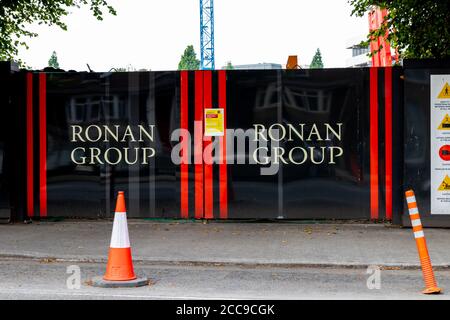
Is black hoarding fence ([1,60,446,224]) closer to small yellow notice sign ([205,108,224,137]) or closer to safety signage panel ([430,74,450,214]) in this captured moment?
small yellow notice sign ([205,108,224,137])

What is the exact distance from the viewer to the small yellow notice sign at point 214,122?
12.5m

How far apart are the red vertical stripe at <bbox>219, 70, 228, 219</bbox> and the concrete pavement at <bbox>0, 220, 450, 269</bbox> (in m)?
0.33

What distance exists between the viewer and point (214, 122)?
12.5 metres

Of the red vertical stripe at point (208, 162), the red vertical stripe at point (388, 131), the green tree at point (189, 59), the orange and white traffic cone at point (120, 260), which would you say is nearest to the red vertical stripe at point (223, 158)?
the red vertical stripe at point (208, 162)

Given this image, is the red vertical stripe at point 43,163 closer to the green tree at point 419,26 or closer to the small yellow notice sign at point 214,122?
the small yellow notice sign at point 214,122

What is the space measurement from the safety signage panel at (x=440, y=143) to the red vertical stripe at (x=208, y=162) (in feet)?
12.1

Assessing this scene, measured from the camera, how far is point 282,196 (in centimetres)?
1250

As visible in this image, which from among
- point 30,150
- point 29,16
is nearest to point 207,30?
point 29,16

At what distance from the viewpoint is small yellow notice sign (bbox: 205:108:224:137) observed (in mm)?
12500

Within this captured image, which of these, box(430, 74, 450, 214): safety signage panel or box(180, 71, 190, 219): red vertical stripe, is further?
box(180, 71, 190, 219): red vertical stripe

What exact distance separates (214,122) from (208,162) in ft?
2.31

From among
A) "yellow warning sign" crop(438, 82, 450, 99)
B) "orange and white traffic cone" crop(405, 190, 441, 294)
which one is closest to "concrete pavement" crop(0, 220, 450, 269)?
"orange and white traffic cone" crop(405, 190, 441, 294)
